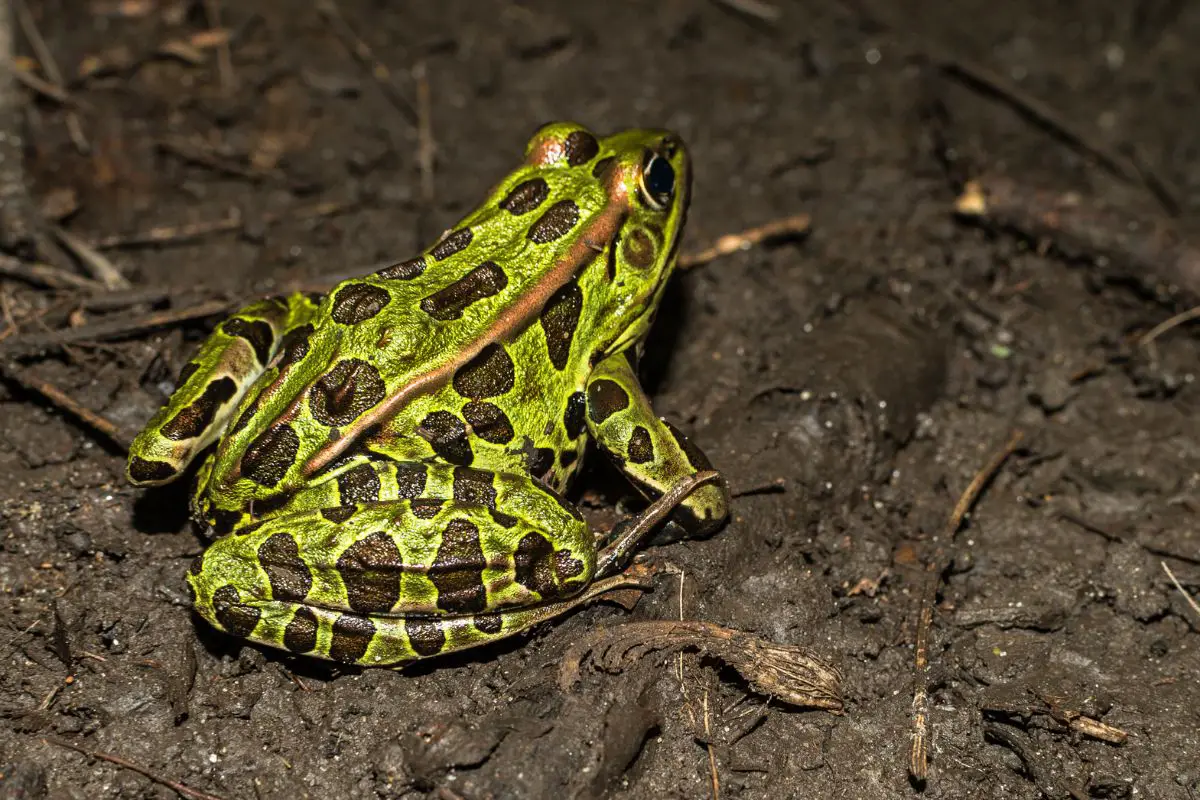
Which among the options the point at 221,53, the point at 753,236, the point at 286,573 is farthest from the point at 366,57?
the point at 286,573

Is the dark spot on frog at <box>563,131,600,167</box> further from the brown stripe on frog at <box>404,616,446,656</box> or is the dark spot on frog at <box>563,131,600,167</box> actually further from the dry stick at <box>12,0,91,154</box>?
the dry stick at <box>12,0,91,154</box>

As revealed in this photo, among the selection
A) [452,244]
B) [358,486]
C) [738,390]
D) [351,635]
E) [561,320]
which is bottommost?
[738,390]

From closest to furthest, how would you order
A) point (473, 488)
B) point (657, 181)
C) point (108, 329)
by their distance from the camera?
point (473, 488)
point (657, 181)
point (108, 329)

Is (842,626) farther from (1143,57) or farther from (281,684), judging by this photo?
(1143,57)

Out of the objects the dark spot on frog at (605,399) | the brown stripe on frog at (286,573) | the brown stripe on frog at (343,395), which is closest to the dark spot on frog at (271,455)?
the brown stripe on frog at (343,395)

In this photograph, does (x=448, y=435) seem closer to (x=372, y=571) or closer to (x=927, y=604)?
(x=372, y=571)

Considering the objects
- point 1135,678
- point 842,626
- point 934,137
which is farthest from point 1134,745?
point 934,137
